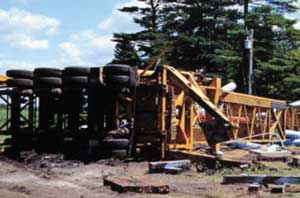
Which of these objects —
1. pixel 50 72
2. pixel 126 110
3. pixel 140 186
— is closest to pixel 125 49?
pixel 50 72

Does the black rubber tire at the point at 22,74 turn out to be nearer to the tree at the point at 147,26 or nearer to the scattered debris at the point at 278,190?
the scattered debris at the point at 278,190

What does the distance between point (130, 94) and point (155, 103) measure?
98 cm

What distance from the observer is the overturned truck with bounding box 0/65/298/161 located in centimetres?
1677

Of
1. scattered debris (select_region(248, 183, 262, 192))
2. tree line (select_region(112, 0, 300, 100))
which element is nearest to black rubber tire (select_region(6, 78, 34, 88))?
scattered debris (select_region(248, 183, 262, 192))

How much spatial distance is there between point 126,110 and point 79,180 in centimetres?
514

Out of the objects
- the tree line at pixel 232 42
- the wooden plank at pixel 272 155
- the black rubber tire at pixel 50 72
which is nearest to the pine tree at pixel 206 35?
the tree line at pixel 232 42

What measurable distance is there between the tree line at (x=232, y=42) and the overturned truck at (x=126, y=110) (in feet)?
74.8

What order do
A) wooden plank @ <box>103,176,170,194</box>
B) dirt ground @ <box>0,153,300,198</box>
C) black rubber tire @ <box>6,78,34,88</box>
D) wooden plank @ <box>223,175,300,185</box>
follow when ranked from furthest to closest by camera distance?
1. black rubber tire @ <box>6,78,34,88</box>
2. wooden plank @ <box>223,175,300,185</box>
3. dirt ground @ <box>0,153,300,198</box>
4. wooden plank @ <box>103,176,170,194</box>

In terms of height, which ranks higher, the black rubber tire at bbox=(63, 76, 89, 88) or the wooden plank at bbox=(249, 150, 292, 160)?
the black rubber tire at bbox=(63, 76, 89, 88)

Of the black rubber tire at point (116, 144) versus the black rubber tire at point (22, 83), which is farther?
the black rubber tire at point (22, 83)

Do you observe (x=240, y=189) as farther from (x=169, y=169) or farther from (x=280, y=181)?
(x=169, y=169)

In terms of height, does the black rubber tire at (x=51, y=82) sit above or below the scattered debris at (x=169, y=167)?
above

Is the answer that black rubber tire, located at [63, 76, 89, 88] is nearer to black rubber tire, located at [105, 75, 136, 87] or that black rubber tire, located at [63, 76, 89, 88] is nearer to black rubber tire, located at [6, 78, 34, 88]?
black rubber tire, located at [105, 75, 136, 87]

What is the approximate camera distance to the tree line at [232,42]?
43062 mm
